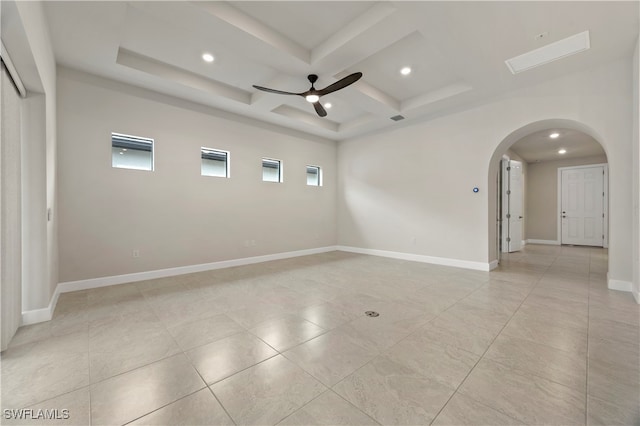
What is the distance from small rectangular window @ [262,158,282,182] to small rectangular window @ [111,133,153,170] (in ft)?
7.51

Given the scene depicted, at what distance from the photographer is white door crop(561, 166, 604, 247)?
788 cm

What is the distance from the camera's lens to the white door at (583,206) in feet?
25.8

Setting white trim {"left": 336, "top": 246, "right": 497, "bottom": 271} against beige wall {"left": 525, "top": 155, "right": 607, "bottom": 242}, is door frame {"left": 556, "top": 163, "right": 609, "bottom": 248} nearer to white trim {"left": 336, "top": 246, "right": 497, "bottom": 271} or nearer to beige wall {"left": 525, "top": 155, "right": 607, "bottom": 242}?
beige wall {"left": 525, "top": 155, "right": 607, "bottom": 242}

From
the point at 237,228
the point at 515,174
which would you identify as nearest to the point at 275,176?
the point at 237,228

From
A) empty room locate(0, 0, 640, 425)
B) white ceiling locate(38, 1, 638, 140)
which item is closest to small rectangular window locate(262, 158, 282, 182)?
empty room locate(0, 0, 640, 425)

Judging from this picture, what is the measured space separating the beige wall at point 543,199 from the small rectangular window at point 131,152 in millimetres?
11800

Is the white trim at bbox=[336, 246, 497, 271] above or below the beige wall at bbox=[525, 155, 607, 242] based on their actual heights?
below

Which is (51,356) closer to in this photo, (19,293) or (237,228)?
(19,293)

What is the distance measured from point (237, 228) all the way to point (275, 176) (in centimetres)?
165

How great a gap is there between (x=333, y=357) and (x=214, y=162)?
15.0ft

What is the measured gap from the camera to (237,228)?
5.46 meters

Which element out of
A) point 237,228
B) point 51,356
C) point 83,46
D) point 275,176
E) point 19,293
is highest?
point 83,46

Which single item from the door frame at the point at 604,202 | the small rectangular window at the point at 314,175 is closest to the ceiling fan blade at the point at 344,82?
the small rectangular window at the point at 314,175
